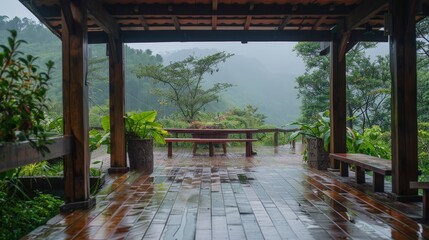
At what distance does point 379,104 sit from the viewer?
14.2m

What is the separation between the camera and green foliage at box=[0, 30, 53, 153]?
2.34 m

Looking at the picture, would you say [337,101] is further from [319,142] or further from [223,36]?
[223,36]

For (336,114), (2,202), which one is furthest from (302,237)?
(336,114)

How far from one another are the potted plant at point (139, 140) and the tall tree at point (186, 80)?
9.10 metres

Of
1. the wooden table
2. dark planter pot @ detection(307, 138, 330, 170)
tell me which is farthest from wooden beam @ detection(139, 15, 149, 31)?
the wooden table

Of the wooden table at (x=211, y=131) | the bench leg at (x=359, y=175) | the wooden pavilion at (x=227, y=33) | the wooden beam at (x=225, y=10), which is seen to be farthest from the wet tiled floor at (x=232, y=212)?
the wooden table at (x=211, y=131)

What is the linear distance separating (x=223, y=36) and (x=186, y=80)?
10.2 metres

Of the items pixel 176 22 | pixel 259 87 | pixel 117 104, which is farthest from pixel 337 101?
pixel 259 87

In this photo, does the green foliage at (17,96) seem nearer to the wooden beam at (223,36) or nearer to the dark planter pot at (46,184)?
the dark planter pot at (46,184)

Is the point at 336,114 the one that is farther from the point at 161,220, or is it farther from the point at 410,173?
the point at 161,220

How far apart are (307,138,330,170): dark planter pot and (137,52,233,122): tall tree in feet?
30.3

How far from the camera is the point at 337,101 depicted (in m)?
6.43

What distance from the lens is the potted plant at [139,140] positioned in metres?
6.54

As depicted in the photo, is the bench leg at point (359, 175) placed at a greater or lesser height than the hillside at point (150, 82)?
lesser
